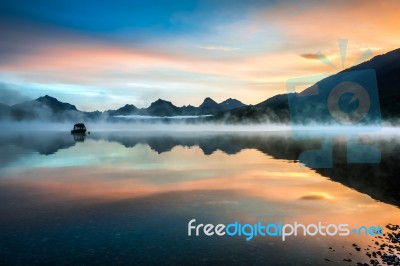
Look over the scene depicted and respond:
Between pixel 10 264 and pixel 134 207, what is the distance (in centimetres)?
1240

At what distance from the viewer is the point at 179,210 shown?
28.8 meters

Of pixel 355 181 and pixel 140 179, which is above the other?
pixel 140 179

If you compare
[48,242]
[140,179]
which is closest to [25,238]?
[48,242]

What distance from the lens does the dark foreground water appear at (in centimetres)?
1998

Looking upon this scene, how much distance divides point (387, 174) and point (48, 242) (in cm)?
4424

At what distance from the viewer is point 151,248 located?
68.3ft

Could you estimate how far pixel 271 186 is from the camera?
129 ft

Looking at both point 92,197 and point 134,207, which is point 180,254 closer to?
point 134,207

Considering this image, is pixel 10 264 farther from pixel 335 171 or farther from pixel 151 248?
pixel 335 171

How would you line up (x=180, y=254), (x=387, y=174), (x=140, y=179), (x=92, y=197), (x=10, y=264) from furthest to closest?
(x=387, y=174) → (x=140, y=179) → (x=92, y=197) → (x=180, y=254) → (x=10, y=264)

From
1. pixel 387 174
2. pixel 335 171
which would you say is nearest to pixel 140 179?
pixel 335 171

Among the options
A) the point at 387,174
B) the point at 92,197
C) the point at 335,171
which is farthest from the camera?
the point at 335,171

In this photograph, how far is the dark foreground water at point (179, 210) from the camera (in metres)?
20.0

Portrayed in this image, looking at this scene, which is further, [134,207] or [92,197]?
[92,197]
